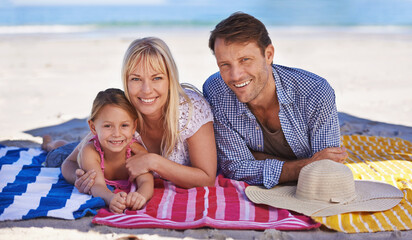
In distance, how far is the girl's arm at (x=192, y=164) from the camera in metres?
3.60

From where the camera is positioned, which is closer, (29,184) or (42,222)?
(42,222)

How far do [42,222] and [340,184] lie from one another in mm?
2050

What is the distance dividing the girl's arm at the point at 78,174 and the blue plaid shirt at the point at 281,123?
42.8 inches

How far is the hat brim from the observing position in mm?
3182

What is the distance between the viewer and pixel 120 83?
29.1ft

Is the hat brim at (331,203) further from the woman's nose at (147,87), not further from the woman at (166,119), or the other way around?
the woman's nose at (147,87)

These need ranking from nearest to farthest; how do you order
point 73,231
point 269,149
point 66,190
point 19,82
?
1. point 73,231
2. point 66,190
3. point 269,149
4. point 19,82

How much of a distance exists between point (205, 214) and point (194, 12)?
102ft

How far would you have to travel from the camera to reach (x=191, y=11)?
111ft

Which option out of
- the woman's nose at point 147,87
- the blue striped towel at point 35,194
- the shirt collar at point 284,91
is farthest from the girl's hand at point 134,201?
the shirt collar at point 284,91

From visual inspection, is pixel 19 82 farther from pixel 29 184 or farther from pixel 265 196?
pixel 265 196

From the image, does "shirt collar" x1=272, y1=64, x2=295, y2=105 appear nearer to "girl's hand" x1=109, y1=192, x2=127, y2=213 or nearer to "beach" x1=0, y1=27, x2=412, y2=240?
"beach" x1=0, y1=27, x2=412, y2=240

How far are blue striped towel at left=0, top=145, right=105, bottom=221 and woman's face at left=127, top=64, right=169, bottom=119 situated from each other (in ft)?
2.60

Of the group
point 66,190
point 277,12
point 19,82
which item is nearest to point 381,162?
point 66,190
